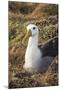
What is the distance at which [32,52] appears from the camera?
2.05m

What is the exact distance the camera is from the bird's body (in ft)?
6.70

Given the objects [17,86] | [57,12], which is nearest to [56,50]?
[57,12]

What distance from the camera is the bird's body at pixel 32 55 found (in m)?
2.04

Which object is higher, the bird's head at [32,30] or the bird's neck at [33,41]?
the bird's head at [32,30]

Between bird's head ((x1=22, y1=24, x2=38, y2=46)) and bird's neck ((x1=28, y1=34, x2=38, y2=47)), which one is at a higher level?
bird's head ((x1=22, y1=24, x2=38, y2=46))

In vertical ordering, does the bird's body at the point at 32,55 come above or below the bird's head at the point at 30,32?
below

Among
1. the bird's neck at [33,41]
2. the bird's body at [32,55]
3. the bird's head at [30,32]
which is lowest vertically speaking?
the bird's body at [32,55]

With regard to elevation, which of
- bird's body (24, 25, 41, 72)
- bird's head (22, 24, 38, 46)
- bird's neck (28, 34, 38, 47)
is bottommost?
bird's body (24, 25, 41, 72)

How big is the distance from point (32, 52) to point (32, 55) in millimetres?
30

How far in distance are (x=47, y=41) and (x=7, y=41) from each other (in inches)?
16.1

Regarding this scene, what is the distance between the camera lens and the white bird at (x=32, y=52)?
2043 millimetres

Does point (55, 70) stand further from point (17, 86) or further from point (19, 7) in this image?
point (19, 7)

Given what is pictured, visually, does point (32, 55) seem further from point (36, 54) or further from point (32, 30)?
point (32, 30)

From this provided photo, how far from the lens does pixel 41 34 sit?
6.85 ft
